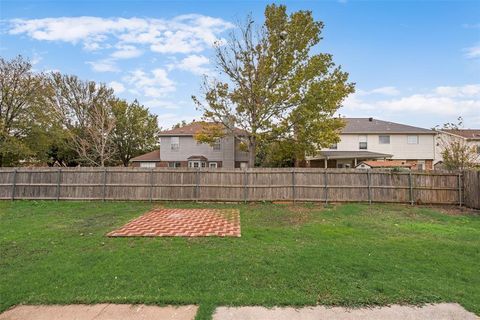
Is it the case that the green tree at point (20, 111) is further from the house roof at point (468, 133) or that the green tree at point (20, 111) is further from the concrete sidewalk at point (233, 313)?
the house roof at point (468, 133)

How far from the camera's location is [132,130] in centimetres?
3238

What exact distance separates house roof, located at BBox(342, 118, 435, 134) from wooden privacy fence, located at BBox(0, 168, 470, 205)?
14537mm

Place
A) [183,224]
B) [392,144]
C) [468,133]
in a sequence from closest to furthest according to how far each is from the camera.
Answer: [183,224]
[392,144]
[468,133]

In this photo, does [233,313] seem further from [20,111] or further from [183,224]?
[20,111]

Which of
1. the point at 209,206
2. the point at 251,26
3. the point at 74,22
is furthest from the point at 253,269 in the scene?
the point at 251,26

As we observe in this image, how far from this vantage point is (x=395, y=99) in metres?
22.2

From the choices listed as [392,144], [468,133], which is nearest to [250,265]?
[392,144]

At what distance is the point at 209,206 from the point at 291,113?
7983 millimetres

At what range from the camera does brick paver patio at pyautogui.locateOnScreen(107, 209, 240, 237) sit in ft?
23.0

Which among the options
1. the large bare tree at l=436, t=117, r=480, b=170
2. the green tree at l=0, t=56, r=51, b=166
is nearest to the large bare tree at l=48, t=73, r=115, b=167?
the green tree at l=0, t=56, r=51, b=166

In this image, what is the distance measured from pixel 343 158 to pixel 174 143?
15.8 meters

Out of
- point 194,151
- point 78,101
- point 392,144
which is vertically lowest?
point 194,151

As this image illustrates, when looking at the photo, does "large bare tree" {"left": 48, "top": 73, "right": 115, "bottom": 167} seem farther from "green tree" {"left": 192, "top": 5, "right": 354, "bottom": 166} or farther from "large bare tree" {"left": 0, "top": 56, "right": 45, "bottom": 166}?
"green tree" {"left": 192, "top": 5, "right": 354, "bottom": 166}

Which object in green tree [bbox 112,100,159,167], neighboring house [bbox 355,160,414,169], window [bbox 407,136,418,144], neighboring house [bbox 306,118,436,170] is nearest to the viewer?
neighboring house [bbox 355,160,414,169]
